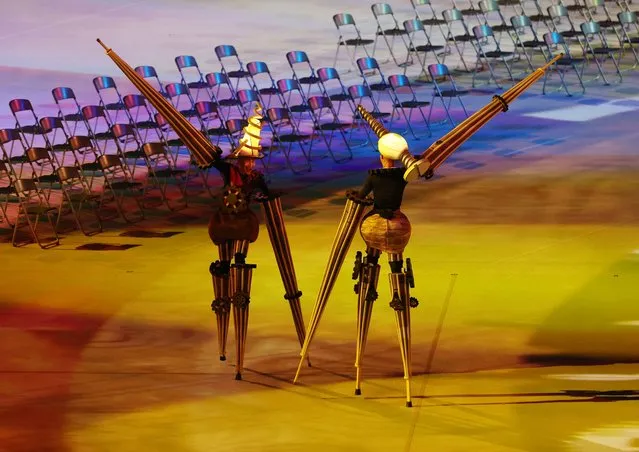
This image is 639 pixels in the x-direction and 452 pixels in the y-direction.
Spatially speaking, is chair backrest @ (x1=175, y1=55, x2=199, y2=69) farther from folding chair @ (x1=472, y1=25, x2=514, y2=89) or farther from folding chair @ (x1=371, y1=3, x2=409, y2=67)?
folding chair @ (x1=472, y1=25, x2=514, y2=89)

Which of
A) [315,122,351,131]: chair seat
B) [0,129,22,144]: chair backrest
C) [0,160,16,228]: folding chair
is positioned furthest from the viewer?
[315,122,351,131]: chair seat

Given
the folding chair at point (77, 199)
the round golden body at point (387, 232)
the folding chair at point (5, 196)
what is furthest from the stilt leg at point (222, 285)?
the folding chair at point (5, 196)

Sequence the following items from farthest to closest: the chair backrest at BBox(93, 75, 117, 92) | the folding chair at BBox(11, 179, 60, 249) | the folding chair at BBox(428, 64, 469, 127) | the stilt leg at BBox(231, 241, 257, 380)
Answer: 1. the folding chair at BBox(428, 64, 469, 127)
2. the chair backrest at BBox(93, 75, 117, 92)
3. the folding chair at BBox(11, 179, 60, 249)
4. the stilt leg at BBox(231, 241, 257, 380)

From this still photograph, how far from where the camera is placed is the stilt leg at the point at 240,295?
7.59 m

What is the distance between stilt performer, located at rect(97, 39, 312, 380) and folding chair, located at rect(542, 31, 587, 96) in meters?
10.2

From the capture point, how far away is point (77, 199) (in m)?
12.1

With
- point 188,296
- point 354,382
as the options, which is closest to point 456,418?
point 354,382

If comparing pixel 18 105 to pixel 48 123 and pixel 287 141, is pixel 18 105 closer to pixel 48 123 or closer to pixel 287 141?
pixel 48 123

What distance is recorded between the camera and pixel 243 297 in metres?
7.64

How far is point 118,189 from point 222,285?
5482mm

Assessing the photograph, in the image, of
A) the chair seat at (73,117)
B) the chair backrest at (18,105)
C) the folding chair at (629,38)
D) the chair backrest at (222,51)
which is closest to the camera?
the chair backrest at (18,105)

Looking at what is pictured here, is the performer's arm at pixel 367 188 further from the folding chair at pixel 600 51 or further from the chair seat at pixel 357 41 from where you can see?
the folding chair at pixel 600 51

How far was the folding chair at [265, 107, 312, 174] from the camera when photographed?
13.6m

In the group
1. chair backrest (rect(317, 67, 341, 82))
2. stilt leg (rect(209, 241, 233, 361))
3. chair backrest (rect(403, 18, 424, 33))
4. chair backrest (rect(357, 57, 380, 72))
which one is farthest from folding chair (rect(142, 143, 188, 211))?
stilt leg (rect(209, 241, 233, 361))
